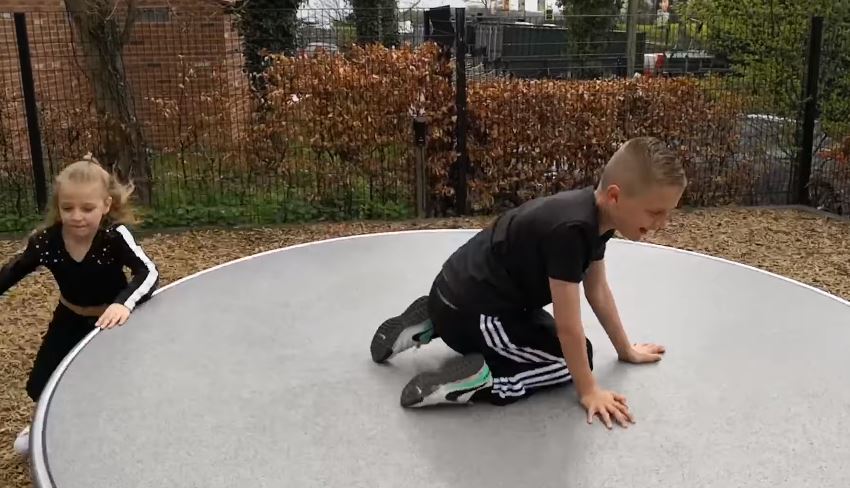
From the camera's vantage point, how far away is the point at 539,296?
1873mm

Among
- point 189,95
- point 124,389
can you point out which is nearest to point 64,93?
point 189,95

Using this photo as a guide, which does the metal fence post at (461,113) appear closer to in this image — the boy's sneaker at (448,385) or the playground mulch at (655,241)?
the playground mulch at (655,241)

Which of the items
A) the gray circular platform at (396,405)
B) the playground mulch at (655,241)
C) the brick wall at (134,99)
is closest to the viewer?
the gray circular platform at (396,405)

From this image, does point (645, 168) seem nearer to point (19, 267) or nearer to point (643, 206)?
point (643, 206)

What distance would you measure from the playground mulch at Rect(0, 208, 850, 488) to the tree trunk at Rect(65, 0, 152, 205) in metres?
0.66

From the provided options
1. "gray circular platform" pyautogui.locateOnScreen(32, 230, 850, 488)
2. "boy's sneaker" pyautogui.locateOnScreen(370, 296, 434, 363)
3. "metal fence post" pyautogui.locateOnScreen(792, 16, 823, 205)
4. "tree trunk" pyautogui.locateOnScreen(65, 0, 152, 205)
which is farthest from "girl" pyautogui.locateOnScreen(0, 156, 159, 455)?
"metal fence post" pyautogui.locateOnScreen(792, 16, 823, 205)

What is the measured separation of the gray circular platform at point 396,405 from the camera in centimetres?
151

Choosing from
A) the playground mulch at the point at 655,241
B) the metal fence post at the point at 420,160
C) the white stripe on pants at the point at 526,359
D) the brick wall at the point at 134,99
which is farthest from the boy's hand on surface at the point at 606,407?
the brick wall at the point at 134,99

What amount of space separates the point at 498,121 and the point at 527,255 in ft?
15.4

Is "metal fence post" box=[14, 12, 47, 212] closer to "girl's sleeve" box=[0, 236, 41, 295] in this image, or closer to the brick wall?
the brick wall

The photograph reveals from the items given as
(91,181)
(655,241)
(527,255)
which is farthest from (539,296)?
(655,241)

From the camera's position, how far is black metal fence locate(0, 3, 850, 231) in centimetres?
612

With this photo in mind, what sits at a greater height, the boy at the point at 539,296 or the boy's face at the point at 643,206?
the boy's face at the point at 643,206

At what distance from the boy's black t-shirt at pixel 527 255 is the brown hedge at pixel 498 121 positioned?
4.33 meters
